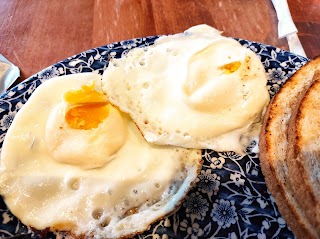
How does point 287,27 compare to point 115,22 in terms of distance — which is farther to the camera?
point 115,22

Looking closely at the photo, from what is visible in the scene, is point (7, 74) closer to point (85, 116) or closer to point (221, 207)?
point (85, 116)

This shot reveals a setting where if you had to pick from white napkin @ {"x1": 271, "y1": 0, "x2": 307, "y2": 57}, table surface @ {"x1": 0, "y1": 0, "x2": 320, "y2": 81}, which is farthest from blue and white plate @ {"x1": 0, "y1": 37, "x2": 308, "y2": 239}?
white napkin @ {"x1": 271, "y1": 0, "x2": 307, "y2": 57}

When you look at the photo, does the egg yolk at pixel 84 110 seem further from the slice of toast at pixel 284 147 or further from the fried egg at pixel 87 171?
the slice of toast at pixel 284 147

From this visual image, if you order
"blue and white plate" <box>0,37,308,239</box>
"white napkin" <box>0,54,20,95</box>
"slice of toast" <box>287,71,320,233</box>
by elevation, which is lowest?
"blue and white plate" <box>0,37,308,239</box>

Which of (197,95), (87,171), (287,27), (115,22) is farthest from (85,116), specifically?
(287,27)

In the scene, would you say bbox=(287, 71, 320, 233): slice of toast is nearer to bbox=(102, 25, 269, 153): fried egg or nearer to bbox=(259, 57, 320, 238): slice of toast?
bbox=(259, 57, 320, 238): slice of toast

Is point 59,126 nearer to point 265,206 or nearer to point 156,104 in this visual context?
point 156,104

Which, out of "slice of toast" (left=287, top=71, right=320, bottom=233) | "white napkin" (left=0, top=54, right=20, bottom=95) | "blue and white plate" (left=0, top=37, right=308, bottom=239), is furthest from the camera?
"white napkin" (left=0, top=54, right=20, bottom=95)
